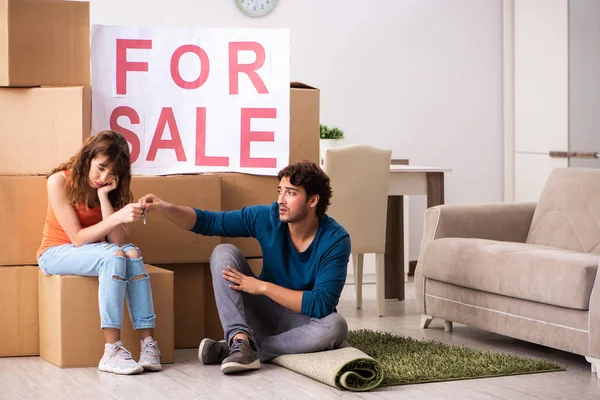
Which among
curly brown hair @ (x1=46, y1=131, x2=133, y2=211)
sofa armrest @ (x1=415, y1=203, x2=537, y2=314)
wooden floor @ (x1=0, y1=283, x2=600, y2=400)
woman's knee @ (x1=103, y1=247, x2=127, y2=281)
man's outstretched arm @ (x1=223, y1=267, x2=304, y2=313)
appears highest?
curly brown hair @ (x1=46, y1=131, x2=133, y2=211)

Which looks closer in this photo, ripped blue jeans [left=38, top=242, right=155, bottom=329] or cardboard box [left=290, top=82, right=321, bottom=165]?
ripped blue jeans [left=38, top=242, right=155, bottom=329]

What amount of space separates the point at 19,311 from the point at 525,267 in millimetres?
1819

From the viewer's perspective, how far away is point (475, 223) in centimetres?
412

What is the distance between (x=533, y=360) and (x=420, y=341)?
501 millimetres

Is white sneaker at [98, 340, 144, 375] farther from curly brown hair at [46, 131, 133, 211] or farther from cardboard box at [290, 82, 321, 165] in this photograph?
cardboard box at [290, 82, 321, 165]

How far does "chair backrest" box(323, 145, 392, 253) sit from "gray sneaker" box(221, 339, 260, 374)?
150cm

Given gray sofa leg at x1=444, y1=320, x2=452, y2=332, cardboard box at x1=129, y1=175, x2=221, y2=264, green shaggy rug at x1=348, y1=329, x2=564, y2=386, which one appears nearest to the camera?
green shaggy rug at x1=348, y1=329, x2=564, y2=386

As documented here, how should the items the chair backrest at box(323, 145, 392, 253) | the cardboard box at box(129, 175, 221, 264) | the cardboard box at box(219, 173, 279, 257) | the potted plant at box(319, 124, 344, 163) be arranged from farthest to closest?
the potted plant at box(319, 124, 344, 163) → the chair backrest at box(323, 145, 392, 253) → the cardboard box at box(219, 173, 279, 257) → the cardboard box at box(129, 175, 221, 264)

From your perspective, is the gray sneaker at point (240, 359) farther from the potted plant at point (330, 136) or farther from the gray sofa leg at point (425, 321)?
the potted plant at point (330, 136)

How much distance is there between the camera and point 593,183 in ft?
12.8

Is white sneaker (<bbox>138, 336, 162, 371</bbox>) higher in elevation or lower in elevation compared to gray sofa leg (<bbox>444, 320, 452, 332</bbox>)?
higher

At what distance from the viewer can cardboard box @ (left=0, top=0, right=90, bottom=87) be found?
3.41 m

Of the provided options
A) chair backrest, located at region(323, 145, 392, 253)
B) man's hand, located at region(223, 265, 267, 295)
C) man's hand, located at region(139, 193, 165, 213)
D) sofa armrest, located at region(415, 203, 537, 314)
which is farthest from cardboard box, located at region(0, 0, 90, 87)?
sofa armrest, located at region(415, 203, 537, 314)

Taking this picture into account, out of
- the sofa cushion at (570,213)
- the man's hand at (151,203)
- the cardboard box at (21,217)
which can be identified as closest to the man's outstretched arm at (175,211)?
the man's hand at (151,203)
